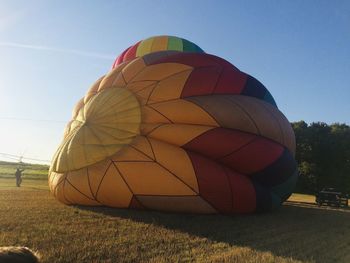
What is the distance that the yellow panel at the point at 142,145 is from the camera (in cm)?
1048

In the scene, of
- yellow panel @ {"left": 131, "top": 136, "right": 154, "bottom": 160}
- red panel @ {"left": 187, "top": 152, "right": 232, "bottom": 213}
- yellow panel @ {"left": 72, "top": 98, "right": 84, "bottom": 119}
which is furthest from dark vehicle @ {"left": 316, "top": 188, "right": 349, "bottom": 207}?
yellow panel @ {"left": 131, "top": 136, "right": 154, "bottom": 160}

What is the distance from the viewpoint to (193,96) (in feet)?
37.0

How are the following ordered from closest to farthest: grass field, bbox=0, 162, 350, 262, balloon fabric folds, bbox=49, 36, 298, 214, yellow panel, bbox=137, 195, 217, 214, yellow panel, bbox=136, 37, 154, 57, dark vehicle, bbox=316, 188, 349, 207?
grass field, bbox=0, 162, 350, 262 → yellow panel, bbox=137, 195, 217, 214 → balloon fabric folds, bbox=49, 36, 298, 214 → yellow panel, bbox=136, 37, 154, 57 → dark vehicle, bbox=316, 188, 349, 207

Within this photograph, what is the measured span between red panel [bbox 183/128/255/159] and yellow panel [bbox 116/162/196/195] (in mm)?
972

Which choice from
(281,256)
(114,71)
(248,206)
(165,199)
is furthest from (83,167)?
(281,256)

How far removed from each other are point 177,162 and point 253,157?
211cm

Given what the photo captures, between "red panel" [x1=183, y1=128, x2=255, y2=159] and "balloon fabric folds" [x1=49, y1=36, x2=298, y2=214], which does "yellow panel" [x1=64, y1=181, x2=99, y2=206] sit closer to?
"balloon fabric folds" [x1=49, y1=36, x2=298, y2=214]

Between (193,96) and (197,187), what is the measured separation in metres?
2.50

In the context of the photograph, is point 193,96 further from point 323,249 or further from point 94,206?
point 323,249

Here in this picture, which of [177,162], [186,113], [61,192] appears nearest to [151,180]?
[177,162]

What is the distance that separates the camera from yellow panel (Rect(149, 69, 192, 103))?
11.3 meters

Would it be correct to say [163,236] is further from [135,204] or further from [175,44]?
[175,44]

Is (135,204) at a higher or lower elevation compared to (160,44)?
lower

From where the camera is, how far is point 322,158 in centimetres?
3869
